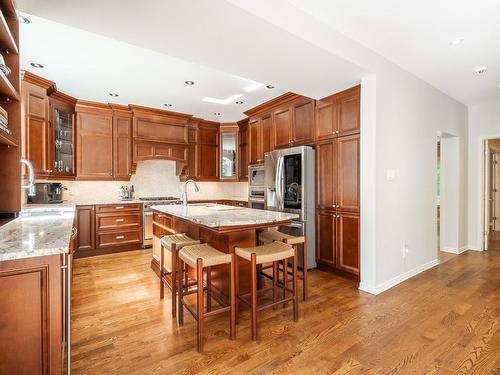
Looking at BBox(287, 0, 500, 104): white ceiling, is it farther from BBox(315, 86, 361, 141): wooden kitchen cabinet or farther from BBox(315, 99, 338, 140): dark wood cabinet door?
BBox(315, 99, 338, 140): dark wood cabinet door

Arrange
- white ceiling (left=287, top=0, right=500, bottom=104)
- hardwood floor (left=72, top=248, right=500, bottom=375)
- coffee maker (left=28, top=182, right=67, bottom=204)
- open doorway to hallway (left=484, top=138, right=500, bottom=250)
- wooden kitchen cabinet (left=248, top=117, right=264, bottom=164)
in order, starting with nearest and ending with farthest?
hardwood floor (left=72, top=248, right=500, bottom=375) → white ceiling (left=287, top=0, right=500, bottom=104) → coffee maker (left=28, top=182, right=67, bottom=204) → wooden kitchen cabinet (left=248, top=117, right=264, bottom=164) → open doorway to hallway (left=484, top=138, right=500, bottom=250)

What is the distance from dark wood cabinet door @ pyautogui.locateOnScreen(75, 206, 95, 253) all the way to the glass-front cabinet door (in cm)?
69

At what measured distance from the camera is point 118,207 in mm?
4621

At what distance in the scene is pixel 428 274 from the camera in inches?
136

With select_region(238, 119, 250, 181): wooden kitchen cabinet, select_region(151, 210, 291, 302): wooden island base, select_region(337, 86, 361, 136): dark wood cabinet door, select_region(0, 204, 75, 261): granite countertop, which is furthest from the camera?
select_region(238, 119, 250, 181): wooden kitchen cabinet

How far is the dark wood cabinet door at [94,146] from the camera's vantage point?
4582 millimetres

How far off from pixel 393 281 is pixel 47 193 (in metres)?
4.95

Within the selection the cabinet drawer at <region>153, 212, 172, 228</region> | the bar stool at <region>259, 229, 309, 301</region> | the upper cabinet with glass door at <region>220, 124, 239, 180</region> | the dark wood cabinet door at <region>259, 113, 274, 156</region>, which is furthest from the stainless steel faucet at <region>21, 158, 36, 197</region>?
the upper cabinet with glass door at <region>220, 124, 239, 180</region>

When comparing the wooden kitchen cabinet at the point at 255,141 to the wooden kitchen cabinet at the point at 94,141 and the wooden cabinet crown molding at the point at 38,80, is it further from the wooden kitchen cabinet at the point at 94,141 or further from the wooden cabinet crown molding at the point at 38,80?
the wooden cabinet crown molding at the point at 38,80

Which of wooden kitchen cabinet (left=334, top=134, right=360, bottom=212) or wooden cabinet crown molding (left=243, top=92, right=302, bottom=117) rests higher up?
wooden cabinet crown molding (left=243, top=92, right=302, bottom=117)

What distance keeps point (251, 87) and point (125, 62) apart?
1.68 metres

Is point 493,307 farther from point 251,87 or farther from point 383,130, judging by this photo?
point 251,87

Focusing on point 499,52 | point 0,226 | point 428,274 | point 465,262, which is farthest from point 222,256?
point 465,262

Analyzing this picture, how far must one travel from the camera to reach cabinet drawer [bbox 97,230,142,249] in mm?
4484
